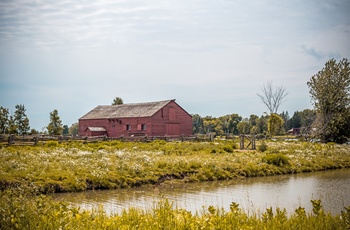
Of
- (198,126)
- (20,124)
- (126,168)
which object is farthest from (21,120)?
(198,126)

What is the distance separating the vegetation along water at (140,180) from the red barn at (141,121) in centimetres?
2136

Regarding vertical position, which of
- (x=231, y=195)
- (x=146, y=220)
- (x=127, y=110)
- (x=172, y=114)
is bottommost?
(x=231, y=195)

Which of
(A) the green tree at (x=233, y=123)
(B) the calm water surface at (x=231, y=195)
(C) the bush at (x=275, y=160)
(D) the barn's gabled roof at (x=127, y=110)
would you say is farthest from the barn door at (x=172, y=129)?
(A) the green tree at (x=233, y=123)

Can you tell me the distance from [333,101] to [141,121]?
27.6m

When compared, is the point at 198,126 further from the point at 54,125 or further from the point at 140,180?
the point at 140,180

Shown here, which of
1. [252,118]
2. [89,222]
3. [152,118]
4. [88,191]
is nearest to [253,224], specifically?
[89,222]

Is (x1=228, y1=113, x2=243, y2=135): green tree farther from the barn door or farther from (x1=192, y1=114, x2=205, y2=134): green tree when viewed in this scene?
the barn door

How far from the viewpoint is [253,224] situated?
9.34m

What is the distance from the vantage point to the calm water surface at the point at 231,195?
1509 centimetres

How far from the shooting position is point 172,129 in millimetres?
58094

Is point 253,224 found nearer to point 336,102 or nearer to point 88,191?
point 88,191

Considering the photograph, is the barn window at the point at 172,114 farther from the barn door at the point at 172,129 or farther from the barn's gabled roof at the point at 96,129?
the barn's gabled roof at the point at 96,129

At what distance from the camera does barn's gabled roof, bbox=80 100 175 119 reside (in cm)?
5791

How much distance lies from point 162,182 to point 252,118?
128 meters
